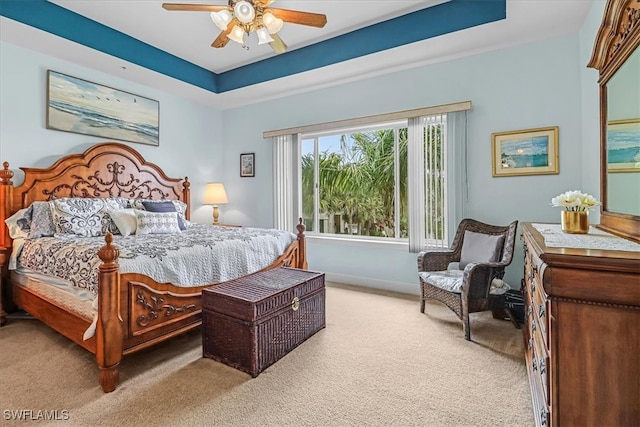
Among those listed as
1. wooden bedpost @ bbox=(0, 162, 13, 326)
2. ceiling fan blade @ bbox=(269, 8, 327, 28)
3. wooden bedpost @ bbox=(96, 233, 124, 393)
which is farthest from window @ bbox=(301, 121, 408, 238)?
wooden bedpost @ bbox=(0, 162, 13, 326)

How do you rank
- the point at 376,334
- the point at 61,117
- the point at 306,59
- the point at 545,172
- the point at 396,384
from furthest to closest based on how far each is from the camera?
the point at 306,59 < the point at 61,117 < the point at 545,172 < the point at 376,334 < the point at 396,384

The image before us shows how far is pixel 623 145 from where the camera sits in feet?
5.25

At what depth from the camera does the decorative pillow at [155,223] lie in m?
3.22

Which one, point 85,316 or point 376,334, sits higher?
point 85,316

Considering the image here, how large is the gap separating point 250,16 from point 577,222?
2.43 m

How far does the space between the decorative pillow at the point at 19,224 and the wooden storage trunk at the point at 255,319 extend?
6.82 feet

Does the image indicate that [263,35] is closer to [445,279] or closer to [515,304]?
[445,279]

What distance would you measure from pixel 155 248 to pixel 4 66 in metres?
2.61

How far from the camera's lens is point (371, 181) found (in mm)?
4188

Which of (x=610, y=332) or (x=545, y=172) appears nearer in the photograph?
(x=610, y=332)

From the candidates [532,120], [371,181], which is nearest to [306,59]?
[371,181]

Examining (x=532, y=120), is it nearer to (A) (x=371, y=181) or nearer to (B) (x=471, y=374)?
(A) (x=371, y=181)

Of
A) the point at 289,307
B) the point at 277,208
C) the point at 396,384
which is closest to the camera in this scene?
the point at 396,384

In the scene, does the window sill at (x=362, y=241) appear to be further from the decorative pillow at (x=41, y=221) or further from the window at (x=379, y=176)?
the decorative pillow at (x=41, y=221)
